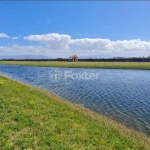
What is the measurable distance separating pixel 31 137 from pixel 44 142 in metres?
0.80

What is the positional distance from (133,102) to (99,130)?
35.1 feet

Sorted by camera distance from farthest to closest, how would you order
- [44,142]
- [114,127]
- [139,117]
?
[139,117]
[114,127]
[44,142]

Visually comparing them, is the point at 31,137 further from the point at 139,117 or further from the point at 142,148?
the point at 139,117

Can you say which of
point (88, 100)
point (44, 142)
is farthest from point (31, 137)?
point (88, 100)

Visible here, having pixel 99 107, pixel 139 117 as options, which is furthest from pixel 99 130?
pixel 99 107

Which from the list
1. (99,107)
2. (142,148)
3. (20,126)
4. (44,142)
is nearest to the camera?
(44,142)

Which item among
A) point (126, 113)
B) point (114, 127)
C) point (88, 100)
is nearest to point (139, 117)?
point (126, 113)

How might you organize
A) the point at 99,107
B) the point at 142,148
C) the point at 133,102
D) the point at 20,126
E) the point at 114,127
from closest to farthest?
1. the point at 142,148
2. the point at 20,126
3. the point at 114,127
4. the point at 99,107
5. the point at 133,102

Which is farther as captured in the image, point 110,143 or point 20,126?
point 20,126

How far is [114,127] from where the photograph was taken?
13.9m

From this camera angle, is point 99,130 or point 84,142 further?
point 99,130

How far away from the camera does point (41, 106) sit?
16969 mm

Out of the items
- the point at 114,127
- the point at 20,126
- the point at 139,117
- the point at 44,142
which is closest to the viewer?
the point at 44,142

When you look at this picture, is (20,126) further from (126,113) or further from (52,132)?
(126,113)
